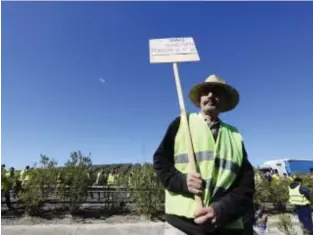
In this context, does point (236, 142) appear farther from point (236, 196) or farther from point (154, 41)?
point (154, 41)

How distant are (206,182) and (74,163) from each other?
9.50m

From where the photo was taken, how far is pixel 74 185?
1112 cm

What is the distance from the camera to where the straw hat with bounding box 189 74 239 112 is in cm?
296

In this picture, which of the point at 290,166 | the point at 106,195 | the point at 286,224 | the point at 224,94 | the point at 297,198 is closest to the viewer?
the point at 224,94

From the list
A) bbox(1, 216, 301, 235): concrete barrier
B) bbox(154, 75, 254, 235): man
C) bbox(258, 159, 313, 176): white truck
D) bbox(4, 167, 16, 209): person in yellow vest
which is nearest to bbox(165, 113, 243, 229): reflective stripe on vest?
bbox(154, 75, 254, 235): man

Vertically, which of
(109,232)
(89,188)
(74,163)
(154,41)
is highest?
(154,41)

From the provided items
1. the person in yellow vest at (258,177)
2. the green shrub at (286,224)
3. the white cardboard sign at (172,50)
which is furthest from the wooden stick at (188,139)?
the person in yellow vest at (258,177)

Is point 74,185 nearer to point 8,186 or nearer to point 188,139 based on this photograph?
point 8,186

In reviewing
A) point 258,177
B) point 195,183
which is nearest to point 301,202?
point 258,177

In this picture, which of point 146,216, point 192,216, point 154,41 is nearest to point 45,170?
point 146,216

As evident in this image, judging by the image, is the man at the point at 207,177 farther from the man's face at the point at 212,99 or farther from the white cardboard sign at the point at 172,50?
the white cardboard sign at the point at 172,50

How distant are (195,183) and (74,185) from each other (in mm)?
9168

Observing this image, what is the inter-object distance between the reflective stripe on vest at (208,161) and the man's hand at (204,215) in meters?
0.08

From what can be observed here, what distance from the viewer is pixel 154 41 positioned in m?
3.39
